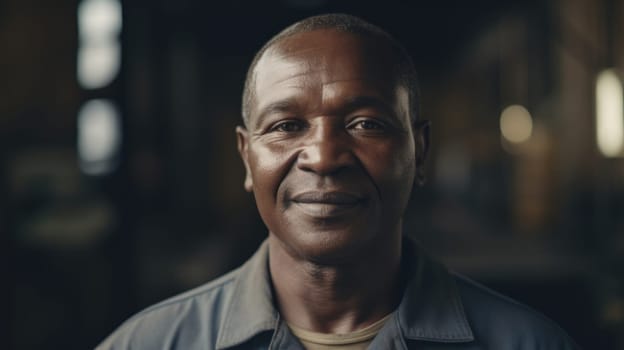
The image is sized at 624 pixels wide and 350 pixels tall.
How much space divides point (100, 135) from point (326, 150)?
4.69 m

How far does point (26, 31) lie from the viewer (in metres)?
6.94

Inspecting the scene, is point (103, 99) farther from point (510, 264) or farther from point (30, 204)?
point (510, 264)

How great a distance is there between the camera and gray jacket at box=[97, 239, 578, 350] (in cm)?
166

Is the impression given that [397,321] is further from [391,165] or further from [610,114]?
[610,114]

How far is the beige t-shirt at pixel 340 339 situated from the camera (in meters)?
1.67

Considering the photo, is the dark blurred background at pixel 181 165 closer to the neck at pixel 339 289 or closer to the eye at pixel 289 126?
the neck at pixel 339 289

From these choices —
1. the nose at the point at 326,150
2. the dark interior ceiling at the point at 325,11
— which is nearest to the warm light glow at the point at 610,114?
the dark interior ceiling at the point at 325,11

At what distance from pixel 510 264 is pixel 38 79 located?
5662mm

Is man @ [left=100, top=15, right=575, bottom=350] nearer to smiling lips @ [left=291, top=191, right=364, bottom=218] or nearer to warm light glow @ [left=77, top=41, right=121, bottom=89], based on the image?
smiling lips @ [left=291, top=191, right=364, bottom=218]

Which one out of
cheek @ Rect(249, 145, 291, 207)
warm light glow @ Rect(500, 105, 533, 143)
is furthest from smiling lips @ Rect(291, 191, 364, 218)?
warm light glow @ Rect(500, 105, 533, 143)

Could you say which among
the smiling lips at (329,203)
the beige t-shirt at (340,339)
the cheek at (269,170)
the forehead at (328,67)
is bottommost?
the beige t-shirt at (340,339)

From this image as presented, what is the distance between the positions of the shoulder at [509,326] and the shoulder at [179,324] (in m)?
0.72

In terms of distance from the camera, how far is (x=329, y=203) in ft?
5.14

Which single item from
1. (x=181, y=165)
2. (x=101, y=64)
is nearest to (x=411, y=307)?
(x=101, y=64)
